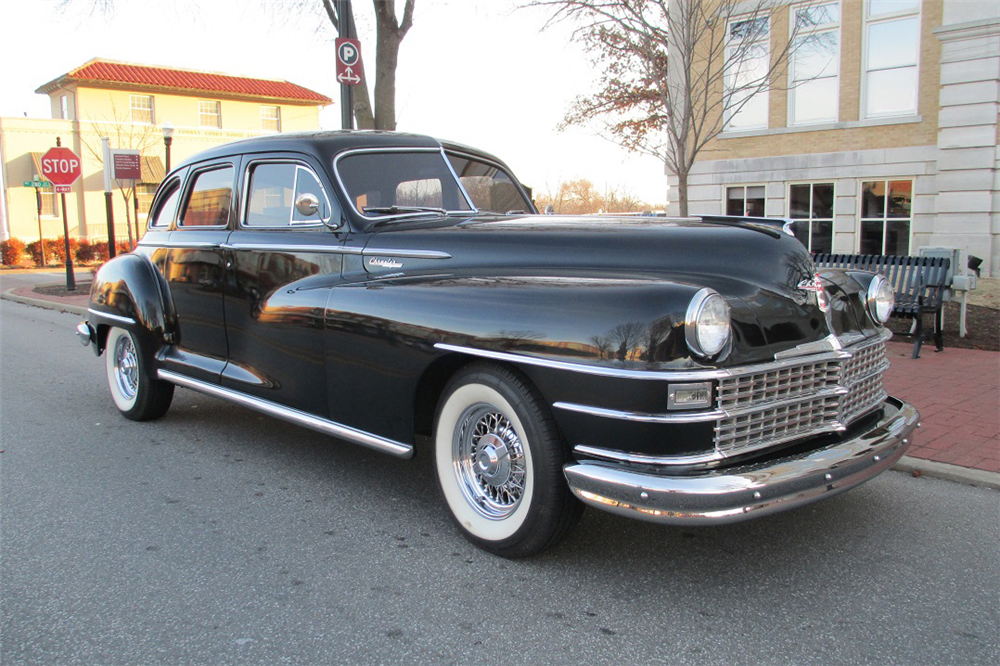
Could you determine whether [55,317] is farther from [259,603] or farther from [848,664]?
[848,664]

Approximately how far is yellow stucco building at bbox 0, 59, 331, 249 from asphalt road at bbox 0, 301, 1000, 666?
31832 mm

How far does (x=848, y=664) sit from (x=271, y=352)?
3.16 metres

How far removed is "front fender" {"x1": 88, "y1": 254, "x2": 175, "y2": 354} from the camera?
5309mm

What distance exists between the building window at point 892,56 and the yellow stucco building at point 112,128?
2726cm

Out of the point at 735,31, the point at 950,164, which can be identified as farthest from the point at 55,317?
the point at 950,164

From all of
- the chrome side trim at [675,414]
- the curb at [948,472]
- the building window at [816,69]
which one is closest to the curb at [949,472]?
the curb at [948,472]

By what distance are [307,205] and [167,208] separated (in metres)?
2.07

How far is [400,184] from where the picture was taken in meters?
4.49

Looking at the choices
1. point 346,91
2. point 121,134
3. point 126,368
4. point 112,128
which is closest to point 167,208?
point 126,368

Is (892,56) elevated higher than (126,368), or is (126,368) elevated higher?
(892,56)

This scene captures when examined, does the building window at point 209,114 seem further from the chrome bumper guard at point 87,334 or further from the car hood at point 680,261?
the car hood at point 680,261

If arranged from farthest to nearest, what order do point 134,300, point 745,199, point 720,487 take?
point 745,199, point 134,300, point 720,487

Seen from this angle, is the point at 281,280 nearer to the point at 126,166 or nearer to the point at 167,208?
the point at 167,208

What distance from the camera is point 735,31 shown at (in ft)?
36.1
